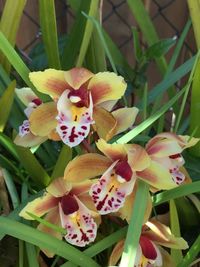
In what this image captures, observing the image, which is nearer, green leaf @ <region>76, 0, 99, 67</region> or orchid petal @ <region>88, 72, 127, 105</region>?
orchid petal @ <region>88, 72, 127, 105</region>

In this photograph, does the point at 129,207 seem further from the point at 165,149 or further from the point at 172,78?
the point at 172,78

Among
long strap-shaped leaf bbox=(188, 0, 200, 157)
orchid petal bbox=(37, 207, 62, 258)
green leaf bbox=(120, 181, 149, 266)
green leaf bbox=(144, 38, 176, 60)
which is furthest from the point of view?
green leaf bbox=(144, 38, 176, 60)

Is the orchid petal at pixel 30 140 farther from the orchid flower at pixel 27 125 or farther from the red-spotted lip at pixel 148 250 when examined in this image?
the red-spotted lip at pixel 148 250

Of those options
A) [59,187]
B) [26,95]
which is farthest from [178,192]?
[26,95]

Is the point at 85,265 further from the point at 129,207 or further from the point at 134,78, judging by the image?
the point at 134,78

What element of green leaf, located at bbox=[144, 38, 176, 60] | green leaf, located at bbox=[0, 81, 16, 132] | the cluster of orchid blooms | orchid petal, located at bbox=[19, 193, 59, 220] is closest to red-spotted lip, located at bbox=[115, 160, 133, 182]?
the cluster of orchid blooms

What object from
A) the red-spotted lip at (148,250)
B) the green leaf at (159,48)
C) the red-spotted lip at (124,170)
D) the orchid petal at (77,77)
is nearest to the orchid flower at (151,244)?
the red-spotted lip at (148,250)

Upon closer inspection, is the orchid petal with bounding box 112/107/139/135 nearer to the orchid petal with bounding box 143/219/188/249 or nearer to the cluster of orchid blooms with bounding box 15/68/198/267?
the cluster of orchid blooms with bounding box 15/68/198/267

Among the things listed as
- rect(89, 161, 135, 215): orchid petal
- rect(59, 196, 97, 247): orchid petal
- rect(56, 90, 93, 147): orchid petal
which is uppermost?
rect(56, 90, 93, 147): orchid petal
